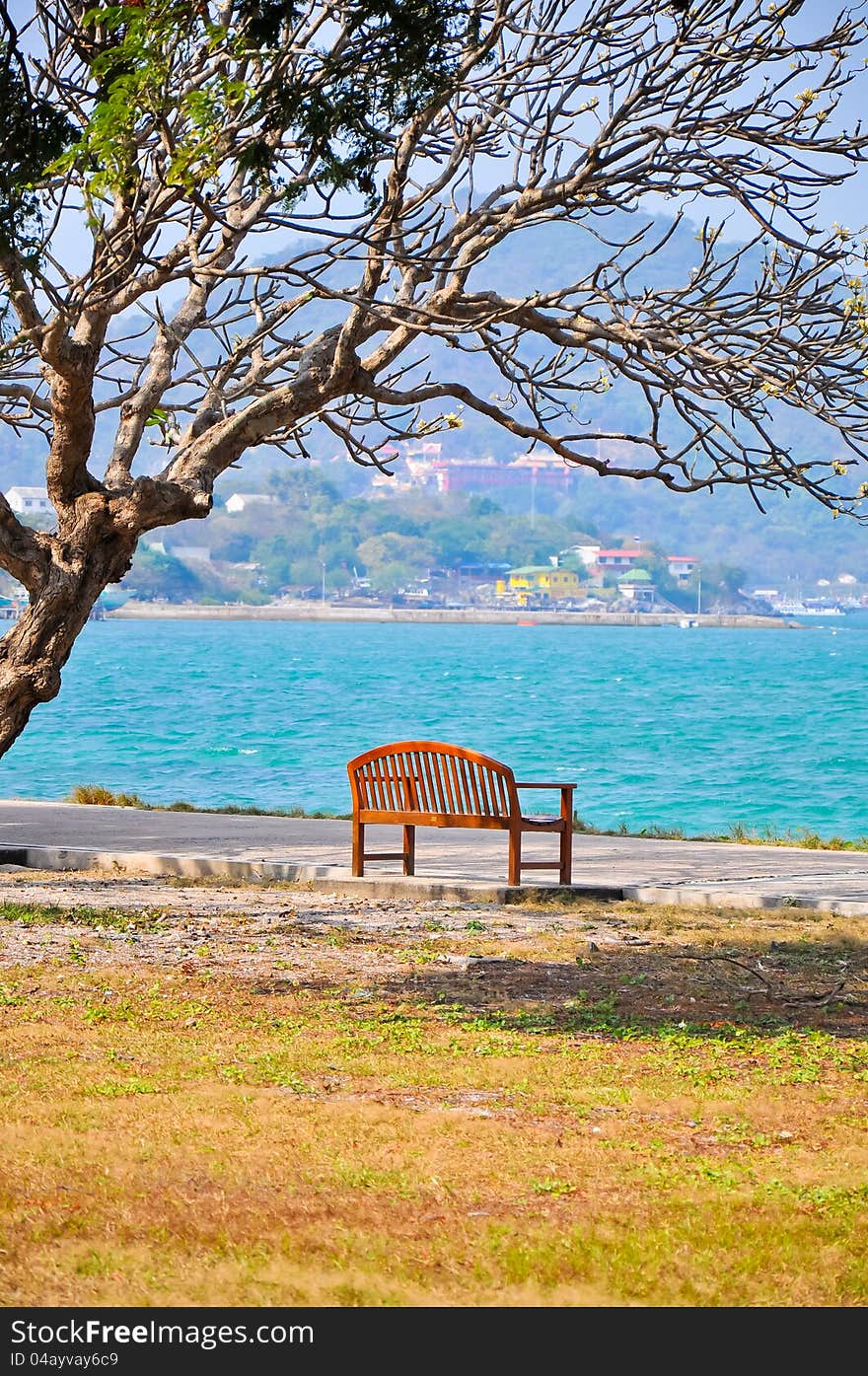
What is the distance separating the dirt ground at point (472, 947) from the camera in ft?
26.2

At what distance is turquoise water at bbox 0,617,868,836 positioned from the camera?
139 feet

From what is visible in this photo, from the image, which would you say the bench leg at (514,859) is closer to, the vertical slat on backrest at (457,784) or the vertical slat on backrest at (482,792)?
the vertical slat on backrest at (482,792)

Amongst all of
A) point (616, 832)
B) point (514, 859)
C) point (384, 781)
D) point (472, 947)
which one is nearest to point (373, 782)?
point (384, 781)

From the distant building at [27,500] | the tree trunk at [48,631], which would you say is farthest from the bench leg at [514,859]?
the distant building at [27,500]

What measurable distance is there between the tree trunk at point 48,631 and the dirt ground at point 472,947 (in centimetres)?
137

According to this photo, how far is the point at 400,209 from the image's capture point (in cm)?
920

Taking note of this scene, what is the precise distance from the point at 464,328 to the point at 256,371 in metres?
2.51

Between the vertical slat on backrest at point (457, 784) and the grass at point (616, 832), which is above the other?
the vertical slat on backrest at point (457, 784)

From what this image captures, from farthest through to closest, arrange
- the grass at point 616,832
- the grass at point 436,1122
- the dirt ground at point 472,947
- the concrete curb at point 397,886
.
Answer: the grass at point 616,832 < the concrete curb at point 397,886 < the dirt ground at point 472,947 < the grass at point 436,1122

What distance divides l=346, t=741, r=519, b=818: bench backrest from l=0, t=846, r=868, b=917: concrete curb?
1.69 ft

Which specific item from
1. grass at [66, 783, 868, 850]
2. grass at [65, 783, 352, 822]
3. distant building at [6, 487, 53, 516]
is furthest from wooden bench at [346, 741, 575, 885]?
distant building at [6, 487, 53, 516]
